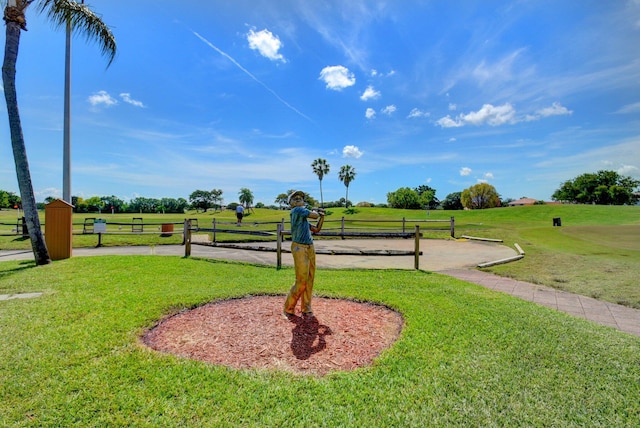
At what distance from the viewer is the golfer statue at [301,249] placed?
4754 millimetres

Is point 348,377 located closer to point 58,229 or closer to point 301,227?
point 301,227

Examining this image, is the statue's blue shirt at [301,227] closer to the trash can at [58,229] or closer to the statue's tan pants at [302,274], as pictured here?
the statue's tan pants at [302,274]

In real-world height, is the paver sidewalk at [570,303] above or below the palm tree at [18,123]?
below

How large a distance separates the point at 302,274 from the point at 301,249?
40cm

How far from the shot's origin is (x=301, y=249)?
477 cm

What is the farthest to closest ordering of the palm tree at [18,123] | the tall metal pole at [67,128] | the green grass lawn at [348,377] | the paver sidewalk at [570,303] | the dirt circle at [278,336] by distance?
1. the tall metal pole at [67,128]
2. the palm tree at [18,123]
3. the paver sidewalk at [570,303]
4. the dirt circle at [278,336]
5. the green grass lawn at [348,377]

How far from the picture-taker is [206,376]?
10.3 feet

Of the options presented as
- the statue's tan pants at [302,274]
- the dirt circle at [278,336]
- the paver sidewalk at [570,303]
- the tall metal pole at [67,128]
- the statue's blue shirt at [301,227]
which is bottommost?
the paver sidewalk at [570,303]

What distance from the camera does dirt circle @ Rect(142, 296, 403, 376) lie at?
3572 millimetres

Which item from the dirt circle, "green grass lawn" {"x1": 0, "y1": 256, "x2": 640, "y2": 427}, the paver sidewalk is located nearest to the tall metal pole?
"green grass lawn" {"x1": 0, "y1": 256, "x2": 640, "y2": 427}

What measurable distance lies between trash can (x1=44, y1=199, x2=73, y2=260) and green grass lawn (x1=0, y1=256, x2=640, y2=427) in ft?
17.8

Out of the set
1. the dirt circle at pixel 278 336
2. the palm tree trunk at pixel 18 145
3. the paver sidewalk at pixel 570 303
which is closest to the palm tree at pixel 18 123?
the palm tree trunk at pixel 18 145

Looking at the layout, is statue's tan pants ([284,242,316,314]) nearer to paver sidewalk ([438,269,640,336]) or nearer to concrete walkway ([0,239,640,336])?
concrete walkway ([0,239,640,336])

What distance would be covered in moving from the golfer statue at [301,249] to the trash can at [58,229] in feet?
29.1
